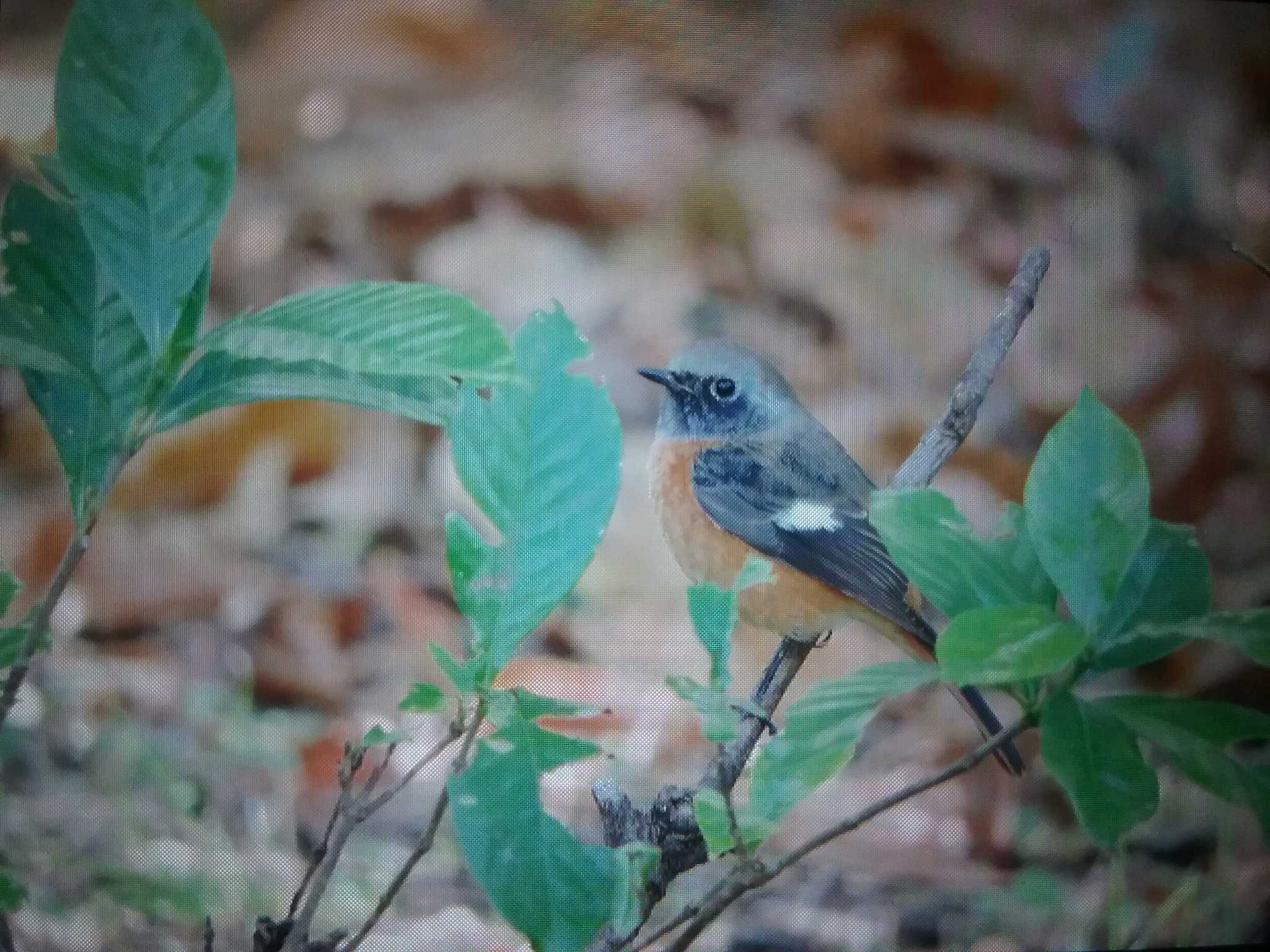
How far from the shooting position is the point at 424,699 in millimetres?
A: 664

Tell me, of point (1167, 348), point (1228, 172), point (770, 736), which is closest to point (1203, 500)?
point (1167, 348)

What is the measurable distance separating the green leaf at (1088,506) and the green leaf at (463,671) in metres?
0.39

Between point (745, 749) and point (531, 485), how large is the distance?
0.23 meters

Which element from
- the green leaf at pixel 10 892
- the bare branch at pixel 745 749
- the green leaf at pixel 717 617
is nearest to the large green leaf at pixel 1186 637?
the bare branch at pixel 745 749

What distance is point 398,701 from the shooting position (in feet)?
2.23

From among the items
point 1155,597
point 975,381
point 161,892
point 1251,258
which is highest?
point 1251,258

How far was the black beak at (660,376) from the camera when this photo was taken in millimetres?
676

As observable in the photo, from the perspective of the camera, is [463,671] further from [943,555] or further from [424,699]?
[943,555]

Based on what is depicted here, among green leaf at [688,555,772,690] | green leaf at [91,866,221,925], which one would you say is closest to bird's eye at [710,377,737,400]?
green leaf at [688,555,772,690]

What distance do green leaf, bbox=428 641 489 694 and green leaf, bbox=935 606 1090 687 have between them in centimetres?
31

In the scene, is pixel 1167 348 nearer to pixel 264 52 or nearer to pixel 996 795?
pixel 996 795

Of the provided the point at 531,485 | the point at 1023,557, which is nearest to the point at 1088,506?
the point at 1023,557

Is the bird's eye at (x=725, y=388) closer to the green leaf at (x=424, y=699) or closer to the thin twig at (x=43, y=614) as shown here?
the green leaf at (x=424, y=699)

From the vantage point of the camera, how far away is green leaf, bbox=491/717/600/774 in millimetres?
653
